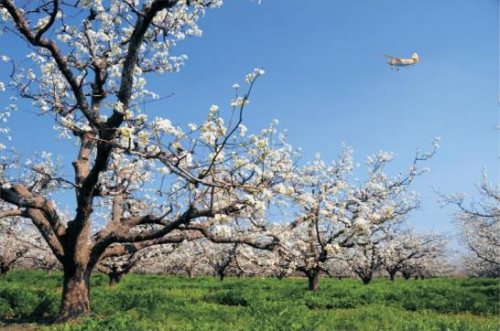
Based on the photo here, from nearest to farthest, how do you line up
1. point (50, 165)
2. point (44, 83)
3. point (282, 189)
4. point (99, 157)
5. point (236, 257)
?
point (282, 189) < point (99, 157) < point (236, 257) < point (44, 83) < point (50, 165)

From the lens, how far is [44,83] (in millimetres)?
12188

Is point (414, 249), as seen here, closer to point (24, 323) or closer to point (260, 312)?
point (260, 312)

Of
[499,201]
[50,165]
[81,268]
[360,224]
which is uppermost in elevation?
[50,165]

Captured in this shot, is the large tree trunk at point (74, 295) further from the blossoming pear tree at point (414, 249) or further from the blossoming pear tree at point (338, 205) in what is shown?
the blossoming pear tree at point (414, 249)

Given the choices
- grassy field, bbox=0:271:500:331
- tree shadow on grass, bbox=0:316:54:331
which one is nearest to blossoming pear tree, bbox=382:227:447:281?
grassy field, bbox=0:271:500:331

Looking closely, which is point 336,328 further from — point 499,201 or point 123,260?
A: point 123,260

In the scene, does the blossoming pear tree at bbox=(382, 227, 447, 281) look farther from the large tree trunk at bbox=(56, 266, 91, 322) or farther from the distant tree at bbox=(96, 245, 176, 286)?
the large tree trunk at bbox=(56, 266, 91, 322)

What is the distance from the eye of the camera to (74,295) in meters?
11.8

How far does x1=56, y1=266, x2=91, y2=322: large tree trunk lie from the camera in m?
11.6

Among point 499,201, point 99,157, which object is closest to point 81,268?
point 99,157

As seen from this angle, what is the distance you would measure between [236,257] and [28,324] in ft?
20.1

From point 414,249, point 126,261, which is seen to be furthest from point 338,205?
point 414,249

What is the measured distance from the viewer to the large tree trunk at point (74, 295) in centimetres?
1159

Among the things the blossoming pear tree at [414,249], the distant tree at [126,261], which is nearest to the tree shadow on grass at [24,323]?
the distant tree at [126,261]
